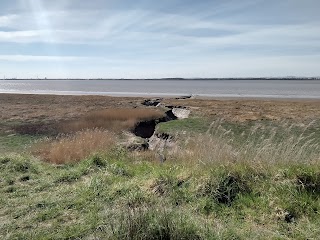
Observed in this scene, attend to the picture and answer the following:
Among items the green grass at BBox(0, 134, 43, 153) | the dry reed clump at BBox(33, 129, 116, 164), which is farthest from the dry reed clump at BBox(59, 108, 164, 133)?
the dry reed clump at BBox(33, 129, 116, 164)

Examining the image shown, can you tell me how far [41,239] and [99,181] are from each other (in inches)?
104

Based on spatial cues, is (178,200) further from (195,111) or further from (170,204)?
(195,111)

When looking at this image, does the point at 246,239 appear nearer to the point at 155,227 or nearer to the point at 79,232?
the point at 155,227

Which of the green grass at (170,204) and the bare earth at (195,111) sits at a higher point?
the green grass at (170,204)

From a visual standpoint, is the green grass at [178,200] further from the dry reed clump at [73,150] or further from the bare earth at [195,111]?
the bare earth at [195,111]

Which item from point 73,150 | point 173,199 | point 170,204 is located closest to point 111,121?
point 73,150

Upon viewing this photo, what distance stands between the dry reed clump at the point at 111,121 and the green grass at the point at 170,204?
15251 millimetres

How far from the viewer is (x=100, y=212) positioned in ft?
20.7

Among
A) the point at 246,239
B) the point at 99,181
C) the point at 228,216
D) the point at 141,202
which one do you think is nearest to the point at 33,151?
the point at 99,181

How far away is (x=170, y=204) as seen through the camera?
6383mm

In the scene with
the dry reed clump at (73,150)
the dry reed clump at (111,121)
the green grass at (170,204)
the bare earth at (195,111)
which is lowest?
the bare earth at (195,111)

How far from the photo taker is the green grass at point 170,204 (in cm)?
523

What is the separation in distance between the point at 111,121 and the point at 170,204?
20691 mm

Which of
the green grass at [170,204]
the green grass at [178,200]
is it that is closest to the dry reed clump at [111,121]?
the green grass at [178,200]
